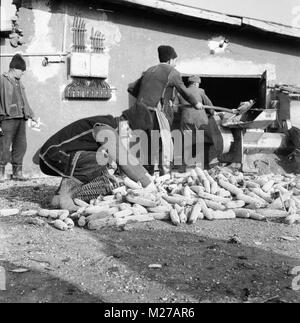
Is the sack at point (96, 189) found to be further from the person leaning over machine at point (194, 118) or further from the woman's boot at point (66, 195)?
the person leaning over machine at point (194, 118)

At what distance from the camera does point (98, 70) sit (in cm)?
886

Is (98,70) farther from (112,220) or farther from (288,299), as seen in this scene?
(288,299)

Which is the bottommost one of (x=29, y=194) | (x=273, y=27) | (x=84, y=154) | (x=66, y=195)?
(x=29, y=194)

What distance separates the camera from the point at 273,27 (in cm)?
1006

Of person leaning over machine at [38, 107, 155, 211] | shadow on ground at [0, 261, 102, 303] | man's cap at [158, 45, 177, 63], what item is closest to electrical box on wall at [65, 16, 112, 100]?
man's cap at [158, 45, 177, 63]

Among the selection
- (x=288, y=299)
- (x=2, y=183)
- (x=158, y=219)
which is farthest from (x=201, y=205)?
(x=2, y=183)

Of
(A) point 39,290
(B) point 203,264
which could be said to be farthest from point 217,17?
(A) point 39,290

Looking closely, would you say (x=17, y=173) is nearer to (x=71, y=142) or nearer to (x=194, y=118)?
(x=71, y=142)

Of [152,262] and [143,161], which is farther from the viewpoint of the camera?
[143,161]

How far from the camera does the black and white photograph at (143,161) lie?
3434mm

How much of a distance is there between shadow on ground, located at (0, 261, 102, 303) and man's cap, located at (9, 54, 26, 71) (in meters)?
5.18

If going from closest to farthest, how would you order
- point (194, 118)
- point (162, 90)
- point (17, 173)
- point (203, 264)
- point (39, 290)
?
point (39, 290)
point (203, 264)
point (162, 90)
point (17, 173)
point (194, 118)

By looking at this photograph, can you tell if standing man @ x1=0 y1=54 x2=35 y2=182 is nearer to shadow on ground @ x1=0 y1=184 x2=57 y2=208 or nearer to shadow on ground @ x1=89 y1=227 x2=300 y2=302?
shadow on ground @ x1=0 y1=184 x2=57 y2=208

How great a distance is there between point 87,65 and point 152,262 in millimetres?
5634
